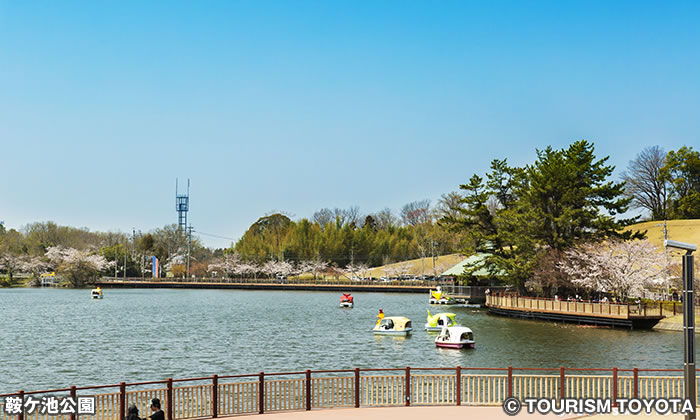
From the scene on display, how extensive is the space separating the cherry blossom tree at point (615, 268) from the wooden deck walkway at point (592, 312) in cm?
466

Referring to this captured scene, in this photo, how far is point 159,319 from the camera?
3297 inches

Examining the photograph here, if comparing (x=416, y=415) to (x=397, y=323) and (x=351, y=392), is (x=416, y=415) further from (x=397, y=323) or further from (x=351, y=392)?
(x=397, y=323)

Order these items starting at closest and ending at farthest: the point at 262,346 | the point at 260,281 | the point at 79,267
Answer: the point at 262,346 < the point at 79,267 < the point at 260,281

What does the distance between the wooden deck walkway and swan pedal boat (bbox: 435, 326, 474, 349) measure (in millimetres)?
19328

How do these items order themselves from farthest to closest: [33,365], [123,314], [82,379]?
[123,314], [33,365], [82,379]

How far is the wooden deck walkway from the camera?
66.2 m

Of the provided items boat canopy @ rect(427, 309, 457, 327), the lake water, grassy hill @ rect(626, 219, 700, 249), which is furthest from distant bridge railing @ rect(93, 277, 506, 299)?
boat canopy @ rect(427, 309, 457, 327)

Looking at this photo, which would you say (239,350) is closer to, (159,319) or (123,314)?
(159,319)

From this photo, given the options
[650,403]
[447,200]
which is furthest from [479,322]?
[447,200]

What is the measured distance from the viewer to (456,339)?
54.4 meters

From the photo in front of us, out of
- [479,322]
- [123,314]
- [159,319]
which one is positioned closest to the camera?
[479,322]

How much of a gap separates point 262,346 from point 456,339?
15.1 meters

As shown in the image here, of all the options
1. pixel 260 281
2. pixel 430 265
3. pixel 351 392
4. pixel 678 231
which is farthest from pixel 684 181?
pixel 351 392

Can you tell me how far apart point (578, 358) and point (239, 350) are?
955 inches
